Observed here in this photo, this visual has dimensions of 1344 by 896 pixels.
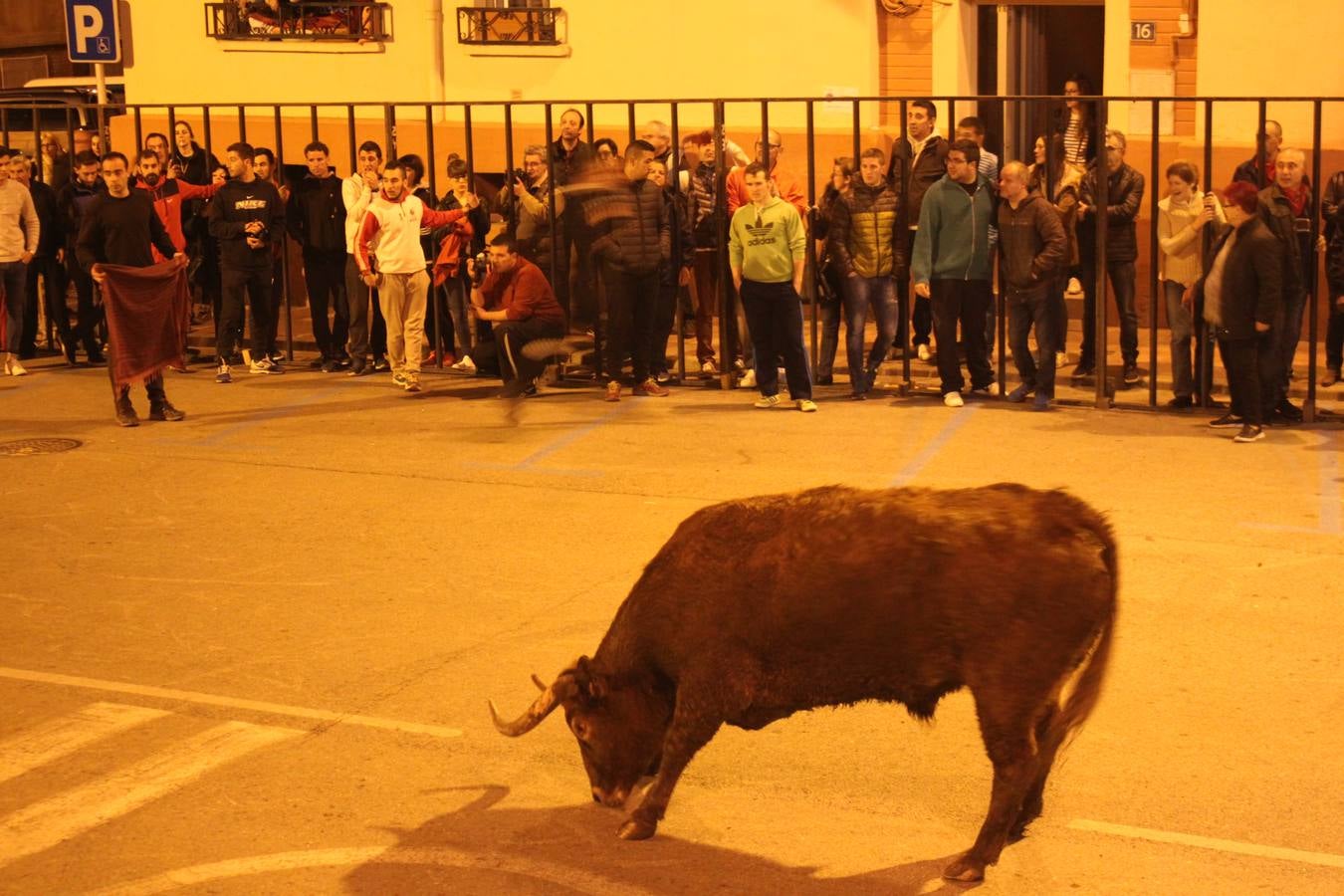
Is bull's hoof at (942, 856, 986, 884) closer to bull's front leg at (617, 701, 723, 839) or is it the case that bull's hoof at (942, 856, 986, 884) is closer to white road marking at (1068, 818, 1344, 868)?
white road marking at (1068, 818, 1344, 868)

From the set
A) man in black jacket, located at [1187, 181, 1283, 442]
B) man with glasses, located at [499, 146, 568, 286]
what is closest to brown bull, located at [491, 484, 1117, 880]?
man in black jacket, located at [1187, 181, 1283, 442]

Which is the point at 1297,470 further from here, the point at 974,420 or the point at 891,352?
the point at 891,352

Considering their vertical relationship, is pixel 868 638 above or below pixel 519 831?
above

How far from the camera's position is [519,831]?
270 inches

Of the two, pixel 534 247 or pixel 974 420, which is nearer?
pixel 974 420

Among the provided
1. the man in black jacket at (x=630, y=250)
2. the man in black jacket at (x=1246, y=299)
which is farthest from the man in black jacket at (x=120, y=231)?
the man in black jacket at (x=1246, y=299)

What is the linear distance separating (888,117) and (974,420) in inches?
243

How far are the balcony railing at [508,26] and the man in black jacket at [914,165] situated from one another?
24.7ft

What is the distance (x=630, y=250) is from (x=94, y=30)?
7.09 meters

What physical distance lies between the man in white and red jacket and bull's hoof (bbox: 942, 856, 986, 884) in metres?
10.7

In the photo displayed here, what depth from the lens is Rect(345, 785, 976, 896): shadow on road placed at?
6359 mm

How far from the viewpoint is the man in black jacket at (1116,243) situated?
14.6 m

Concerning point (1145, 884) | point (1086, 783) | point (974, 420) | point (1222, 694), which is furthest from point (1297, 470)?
point (1145, 884)

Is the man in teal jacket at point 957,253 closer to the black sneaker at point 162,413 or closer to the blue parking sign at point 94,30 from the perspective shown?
the black sneaker at point 162,413
